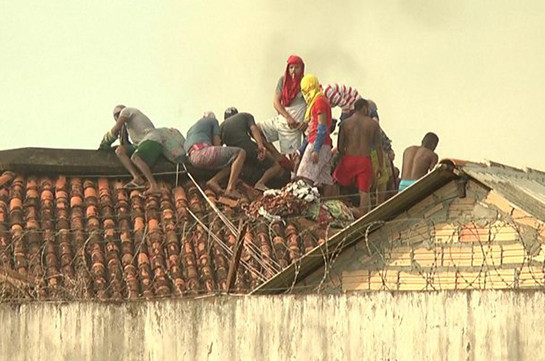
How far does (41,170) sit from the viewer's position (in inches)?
794

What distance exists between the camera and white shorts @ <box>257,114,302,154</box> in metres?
20.5

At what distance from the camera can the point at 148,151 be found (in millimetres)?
20031

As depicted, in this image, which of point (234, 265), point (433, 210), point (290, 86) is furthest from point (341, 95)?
point (234, 265)

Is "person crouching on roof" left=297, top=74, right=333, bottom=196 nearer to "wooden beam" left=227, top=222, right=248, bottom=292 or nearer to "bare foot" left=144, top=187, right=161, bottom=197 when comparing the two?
"bare foot" left=144, top=187, right=161, bottom=197

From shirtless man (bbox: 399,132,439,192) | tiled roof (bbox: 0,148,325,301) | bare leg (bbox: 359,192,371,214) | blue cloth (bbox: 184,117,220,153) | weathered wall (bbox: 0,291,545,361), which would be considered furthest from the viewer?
blue cloth (bbox: 184,117,220,153)

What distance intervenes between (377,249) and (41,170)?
6251mm

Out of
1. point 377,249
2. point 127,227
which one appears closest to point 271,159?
point 127,227

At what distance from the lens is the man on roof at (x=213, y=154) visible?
19984 mm

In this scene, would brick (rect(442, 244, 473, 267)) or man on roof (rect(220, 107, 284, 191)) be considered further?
man on roof (rect(220, 107, 284, 191))

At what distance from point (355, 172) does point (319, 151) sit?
1.59ft

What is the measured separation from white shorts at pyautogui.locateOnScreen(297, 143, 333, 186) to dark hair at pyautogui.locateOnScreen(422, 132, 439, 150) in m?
1.17

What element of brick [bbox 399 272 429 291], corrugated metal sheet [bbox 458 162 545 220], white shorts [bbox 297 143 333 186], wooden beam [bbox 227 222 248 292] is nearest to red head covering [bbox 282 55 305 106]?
white shorts [bbox 297 143 333 186]

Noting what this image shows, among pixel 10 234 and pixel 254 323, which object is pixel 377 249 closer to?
pixel 254 323

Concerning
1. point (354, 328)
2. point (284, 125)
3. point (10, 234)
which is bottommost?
point (354, 328)
